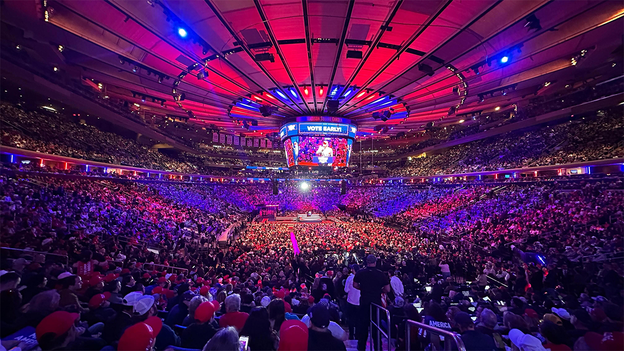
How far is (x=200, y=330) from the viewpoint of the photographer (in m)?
3.12

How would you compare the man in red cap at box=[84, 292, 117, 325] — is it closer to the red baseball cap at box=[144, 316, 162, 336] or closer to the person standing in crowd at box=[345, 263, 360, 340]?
the red baseball cap at box=[144, 316, 162, 336]

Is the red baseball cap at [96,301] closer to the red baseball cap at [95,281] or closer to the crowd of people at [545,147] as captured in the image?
the red baseball cap at [95,281]

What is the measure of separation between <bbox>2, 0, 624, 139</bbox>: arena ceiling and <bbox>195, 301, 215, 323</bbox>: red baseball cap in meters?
6.92

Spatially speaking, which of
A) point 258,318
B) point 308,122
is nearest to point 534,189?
point 308,122

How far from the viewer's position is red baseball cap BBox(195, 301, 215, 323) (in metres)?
3.15

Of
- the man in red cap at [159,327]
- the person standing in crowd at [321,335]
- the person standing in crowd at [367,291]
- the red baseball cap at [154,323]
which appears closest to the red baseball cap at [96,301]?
the man in red cap at [159,327]

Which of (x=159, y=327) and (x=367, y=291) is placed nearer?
(x=159, y=327)

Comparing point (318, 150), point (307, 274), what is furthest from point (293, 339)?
point (318, 150)

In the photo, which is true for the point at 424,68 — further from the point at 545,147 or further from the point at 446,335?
the point at 545,147

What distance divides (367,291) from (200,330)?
9.24 ft

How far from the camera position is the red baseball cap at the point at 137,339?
248 centimetres

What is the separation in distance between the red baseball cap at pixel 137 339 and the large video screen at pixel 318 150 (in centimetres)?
1587

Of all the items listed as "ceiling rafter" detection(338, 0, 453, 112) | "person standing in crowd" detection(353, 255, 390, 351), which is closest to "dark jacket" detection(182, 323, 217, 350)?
"person standing in crowd" detection(353, 255, 390, 351)

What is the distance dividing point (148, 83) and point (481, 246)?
21887 mm
